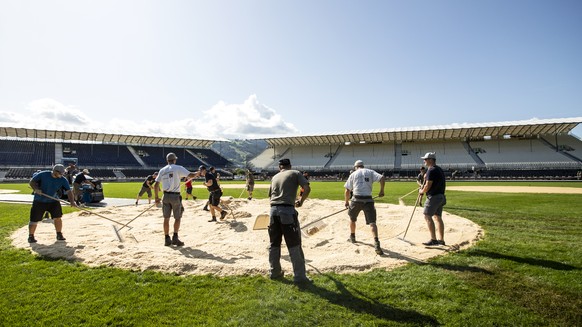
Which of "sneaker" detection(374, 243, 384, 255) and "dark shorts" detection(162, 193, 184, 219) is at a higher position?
"dark shorts" detection(162, 193, 184, 219)

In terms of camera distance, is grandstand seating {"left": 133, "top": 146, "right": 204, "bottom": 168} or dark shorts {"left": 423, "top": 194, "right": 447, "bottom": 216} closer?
dark shorts {"left": 423, "top": 194, "right": 447, "bottom": 216}

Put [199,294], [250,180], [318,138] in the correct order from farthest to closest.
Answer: [318,138] → [250,180] → [199,294]

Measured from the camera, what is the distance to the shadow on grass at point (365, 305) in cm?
387

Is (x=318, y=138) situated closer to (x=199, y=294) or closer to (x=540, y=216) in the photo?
(x=540, y=216)

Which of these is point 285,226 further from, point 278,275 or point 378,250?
point 378,250

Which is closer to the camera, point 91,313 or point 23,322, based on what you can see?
point 23,322

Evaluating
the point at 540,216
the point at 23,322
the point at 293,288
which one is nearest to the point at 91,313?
the point at 23,322

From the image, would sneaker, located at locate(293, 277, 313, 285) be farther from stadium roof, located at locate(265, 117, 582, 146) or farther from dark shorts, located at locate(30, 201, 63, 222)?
stadium roof, located at locate(265, 117, 582, 146)

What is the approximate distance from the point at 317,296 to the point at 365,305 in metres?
0.68

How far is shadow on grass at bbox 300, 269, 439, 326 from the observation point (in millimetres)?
3873

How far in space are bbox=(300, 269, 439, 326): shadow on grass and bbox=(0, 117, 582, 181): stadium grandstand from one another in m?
48.6

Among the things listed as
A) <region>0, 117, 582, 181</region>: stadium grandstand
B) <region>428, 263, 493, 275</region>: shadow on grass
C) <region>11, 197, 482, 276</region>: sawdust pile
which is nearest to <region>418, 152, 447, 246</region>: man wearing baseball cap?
<region>11, 197, 482, 276</region>: sawdust pile

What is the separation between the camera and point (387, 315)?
398cm

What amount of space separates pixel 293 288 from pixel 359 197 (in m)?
3.12
